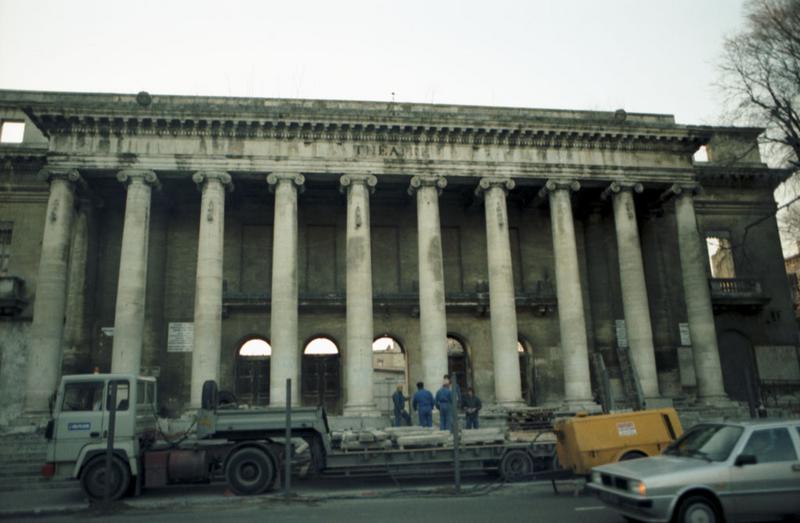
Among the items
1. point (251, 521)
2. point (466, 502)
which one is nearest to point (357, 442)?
point (466, 502)

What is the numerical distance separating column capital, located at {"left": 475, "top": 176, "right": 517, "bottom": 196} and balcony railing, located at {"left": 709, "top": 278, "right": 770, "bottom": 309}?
11.1 m

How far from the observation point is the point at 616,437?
40.5 ft

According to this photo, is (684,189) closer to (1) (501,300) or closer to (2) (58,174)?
(1) (501,300)

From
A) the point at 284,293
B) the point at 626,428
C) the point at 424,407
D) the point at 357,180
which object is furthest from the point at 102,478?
the point at 357,180

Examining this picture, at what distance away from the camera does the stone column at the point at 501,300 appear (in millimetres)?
21984

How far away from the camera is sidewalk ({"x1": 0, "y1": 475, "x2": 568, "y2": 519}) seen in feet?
39.0

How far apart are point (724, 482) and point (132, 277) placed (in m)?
18.9

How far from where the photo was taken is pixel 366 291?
72.7ft

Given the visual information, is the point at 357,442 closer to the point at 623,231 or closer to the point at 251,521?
the point at 251,521

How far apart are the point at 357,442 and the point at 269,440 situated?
1917 mm

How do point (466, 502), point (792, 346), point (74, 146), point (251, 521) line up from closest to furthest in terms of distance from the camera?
1. point (251, 521)
2. point (466, 502)
3. point (74, 146)
4. point (792, 346)

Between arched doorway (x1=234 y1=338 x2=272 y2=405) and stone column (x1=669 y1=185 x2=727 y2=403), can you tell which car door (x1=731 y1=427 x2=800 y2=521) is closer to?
stone column (x1=669 y1=185 x2=727 y2=403)

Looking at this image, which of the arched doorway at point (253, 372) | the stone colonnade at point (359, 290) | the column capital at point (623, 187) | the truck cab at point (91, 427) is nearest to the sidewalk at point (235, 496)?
the truck cab at point (91, 427)

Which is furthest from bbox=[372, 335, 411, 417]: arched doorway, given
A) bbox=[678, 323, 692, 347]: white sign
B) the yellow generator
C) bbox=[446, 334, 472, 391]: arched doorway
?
the yellow generator
